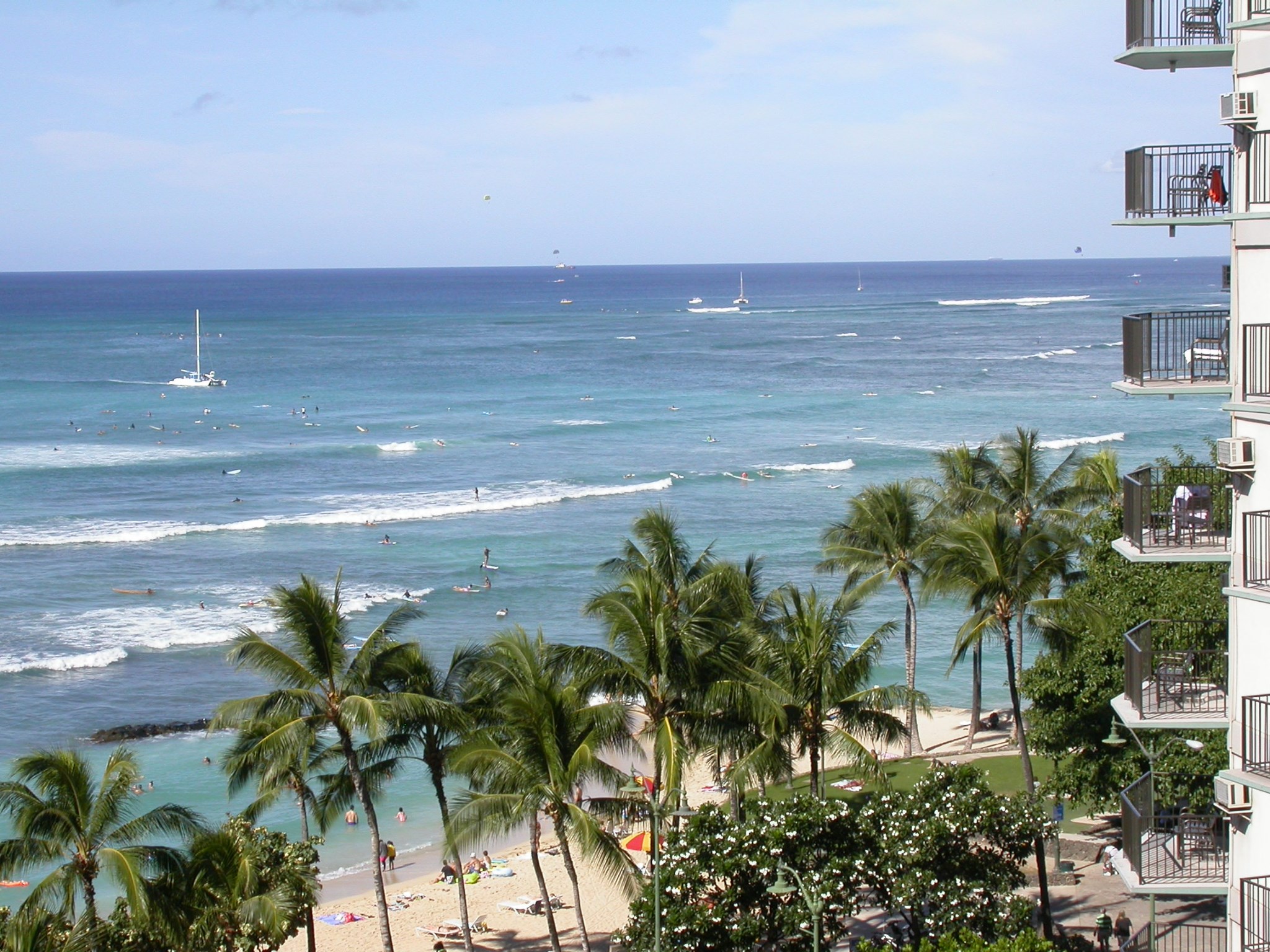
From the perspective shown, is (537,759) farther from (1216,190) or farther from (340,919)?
(1216,190)

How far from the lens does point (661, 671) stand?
21219mm

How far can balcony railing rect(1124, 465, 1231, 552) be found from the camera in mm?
11516

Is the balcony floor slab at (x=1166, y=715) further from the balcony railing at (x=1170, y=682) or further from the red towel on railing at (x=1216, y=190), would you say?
the red towel on railing at (x=1216, y=190)

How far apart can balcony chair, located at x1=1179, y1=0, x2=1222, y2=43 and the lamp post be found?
9052mm

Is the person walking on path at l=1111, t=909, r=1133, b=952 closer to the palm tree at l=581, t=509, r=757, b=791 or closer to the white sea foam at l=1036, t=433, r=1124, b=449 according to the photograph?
the palm tree at l=581, t=509, r=757, b=791

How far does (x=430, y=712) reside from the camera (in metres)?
20.7

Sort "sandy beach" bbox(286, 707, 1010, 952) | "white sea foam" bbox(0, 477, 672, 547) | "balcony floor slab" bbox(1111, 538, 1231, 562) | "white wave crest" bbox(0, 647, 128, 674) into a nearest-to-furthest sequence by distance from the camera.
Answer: "balcony floor slab" bbox(1111, 538, 1231, 562) → "sandy beach" bbox(286, 707, 1010, 952) → "white wave crest" bbox(0, 647, 128, 674) → "white sea foam" bbox(0, 477, 672, 547)

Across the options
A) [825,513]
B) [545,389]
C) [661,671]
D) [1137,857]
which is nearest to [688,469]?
[825,513]

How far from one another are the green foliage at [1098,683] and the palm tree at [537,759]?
275 inches

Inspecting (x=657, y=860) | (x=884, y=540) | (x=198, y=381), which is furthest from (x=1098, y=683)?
(x=198, y=381)

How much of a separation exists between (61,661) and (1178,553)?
123 feet

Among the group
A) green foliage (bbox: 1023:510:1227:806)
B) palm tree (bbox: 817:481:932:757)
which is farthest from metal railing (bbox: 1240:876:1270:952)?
palm tree (bbox: 817:481:932:757)

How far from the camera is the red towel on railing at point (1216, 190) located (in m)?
10.9

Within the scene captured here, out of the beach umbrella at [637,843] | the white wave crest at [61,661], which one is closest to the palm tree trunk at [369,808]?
the beach umbrella at [637,843]
